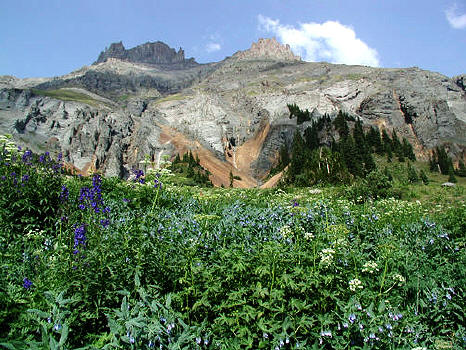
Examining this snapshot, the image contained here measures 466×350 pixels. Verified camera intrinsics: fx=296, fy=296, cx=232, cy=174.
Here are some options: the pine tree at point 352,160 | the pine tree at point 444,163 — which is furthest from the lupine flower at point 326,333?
the pine tree at point 444,163

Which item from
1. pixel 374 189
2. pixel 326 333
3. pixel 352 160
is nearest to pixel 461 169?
pixel 352 160

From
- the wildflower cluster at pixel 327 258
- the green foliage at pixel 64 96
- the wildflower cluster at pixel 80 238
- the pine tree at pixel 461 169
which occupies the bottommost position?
the wildflower cluster at pixel 80 238

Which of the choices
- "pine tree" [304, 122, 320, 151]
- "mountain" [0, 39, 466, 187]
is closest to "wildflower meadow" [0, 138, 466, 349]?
"mountain" [0, 39, 466, 187]

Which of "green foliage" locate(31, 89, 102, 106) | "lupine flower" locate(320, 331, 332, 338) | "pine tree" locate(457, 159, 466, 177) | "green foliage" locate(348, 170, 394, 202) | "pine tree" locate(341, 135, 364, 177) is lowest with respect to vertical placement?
"lupine flower" locate(320, 331, 332, 338)

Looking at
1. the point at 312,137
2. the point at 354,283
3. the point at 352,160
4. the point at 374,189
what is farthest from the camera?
the point at 312,137

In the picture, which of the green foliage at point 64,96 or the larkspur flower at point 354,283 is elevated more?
the green foliage at point 64,96

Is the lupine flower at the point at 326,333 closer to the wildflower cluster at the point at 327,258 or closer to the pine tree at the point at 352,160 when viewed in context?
the wildflower cluster at the point at 327,258

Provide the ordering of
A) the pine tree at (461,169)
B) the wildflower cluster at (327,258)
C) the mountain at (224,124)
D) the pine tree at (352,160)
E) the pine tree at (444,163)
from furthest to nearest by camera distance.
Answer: the mountain at (224,124)
the pine tree at (461,169)
the pine tree at (444,163)
the pine tree at (352,160)
the wildflower cluster at (327,258)

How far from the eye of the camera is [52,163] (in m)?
7.33

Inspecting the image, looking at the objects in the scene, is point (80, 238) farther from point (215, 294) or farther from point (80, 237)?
point (215, 294)

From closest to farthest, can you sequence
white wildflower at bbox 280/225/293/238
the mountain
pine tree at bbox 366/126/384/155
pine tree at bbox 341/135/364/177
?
white wildflower at bbox 280/225/293/238 → pine tree at bbox 341/135/364/177 → pine tree at bbox 366/126/384/155 → the mountain

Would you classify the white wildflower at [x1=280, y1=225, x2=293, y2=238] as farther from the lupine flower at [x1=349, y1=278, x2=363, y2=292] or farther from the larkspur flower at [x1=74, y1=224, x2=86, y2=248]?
the larkspur flower at [x1=74, y1=224, x2=86, y2=248]

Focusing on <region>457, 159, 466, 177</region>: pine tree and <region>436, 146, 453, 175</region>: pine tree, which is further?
<region>457, 159, 466, 177</region>: pine tree

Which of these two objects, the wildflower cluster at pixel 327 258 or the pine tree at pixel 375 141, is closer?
the wildflower cluster at pixel 327 258
